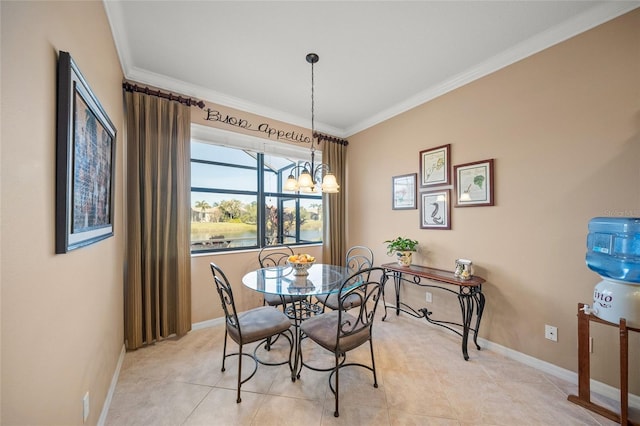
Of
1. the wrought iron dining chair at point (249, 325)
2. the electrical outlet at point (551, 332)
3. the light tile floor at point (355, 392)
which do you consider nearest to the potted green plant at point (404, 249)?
the light tile floor at point (355, 392)

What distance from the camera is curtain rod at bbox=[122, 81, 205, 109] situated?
8.10ft

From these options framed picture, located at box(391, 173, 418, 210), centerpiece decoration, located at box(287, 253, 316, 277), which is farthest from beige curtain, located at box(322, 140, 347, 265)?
centerpiece decoration, located at box(287, 253, 316, 277)

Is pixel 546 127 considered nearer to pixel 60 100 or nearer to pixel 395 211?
pixel 395 211

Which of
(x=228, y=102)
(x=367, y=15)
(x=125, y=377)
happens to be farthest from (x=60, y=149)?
(x=228, y=102)

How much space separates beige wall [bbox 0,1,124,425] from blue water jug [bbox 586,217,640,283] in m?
3.03

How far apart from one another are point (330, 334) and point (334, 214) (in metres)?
2.44

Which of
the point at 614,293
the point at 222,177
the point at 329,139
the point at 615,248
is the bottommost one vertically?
the point at 614,293

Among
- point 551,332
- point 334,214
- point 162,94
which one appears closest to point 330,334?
point 551,332

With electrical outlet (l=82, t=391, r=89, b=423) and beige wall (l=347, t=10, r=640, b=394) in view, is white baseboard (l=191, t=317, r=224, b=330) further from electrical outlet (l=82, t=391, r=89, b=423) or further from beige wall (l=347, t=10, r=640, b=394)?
beige wall (l=347, t=10, r=640, b=394)

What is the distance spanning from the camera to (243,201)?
3.46 meters

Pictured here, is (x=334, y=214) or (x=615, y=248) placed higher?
(x=334, y=214)

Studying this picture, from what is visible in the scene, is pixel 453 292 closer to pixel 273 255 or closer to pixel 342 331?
pixel 342 331

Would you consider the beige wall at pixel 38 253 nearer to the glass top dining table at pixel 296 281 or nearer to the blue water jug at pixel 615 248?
the glass top dining table at pixel 296 281

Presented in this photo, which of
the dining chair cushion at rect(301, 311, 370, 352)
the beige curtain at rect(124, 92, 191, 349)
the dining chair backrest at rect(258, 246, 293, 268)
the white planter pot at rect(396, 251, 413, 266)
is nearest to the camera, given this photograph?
the dining chair cushion at rect(301, 311, 370, 352)
